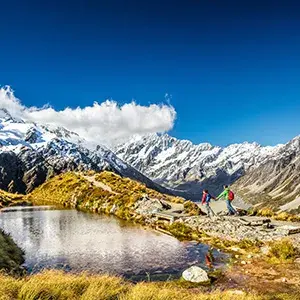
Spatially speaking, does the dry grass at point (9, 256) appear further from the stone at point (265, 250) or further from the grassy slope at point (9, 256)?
the stone at point (265, 250)

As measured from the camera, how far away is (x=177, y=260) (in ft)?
91.2

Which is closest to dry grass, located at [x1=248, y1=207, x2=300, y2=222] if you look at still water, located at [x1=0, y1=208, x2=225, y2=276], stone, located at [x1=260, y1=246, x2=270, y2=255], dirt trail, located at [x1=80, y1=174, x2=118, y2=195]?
still water, located at [x1=0, y1=208, x2=225, y2=276]

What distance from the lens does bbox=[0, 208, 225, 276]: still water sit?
2601 cm

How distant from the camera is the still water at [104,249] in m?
26.0

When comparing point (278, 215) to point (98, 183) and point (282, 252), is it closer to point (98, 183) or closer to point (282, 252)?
point (282, 252)

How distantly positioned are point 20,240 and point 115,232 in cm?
994

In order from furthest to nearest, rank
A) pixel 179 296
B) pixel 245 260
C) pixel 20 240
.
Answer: pixel 20 240 → pixel 245 260 → pixel 179 296

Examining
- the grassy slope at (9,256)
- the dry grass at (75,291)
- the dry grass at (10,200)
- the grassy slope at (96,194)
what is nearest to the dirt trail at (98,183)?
the grassy slope at (96,194)

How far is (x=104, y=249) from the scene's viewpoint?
31828 millimetres

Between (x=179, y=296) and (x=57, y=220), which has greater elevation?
(x=57, y=220)

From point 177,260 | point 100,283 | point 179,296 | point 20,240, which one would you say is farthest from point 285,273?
point 20,240

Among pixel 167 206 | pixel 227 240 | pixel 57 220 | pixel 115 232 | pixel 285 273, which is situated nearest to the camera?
pixel 285 273

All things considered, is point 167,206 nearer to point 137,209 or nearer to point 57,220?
point 137,209

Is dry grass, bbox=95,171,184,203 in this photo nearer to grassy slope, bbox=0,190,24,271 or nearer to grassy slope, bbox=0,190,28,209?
grassy slope, bbox=0,190,28,209
